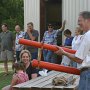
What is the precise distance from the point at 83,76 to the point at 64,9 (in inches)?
326

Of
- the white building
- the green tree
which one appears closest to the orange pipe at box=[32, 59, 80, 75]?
the white building

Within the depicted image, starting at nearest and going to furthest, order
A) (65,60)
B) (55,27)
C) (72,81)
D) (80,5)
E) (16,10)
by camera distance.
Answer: (72,81) < (65,60) < (80,5) < (55,27) < (16,10)

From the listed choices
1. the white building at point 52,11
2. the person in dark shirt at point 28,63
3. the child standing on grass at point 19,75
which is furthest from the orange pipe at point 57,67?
the white building at point 52,11

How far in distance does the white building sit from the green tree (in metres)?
20.4

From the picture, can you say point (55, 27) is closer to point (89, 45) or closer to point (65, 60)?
point (65, 60)

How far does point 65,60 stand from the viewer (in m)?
11.9

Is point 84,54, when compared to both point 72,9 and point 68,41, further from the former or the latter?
point 72,9

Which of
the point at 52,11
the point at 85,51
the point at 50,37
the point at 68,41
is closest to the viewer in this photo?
the point at 85,51

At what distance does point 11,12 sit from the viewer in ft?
124

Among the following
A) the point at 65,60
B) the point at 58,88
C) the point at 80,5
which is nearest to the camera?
the point at 58,88

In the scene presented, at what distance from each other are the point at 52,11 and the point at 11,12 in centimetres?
2247

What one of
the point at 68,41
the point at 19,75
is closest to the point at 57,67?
the point at 19,75

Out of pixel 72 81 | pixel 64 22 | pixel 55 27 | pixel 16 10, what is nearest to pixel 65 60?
pixel 64 22

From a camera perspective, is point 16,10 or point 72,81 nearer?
point 72,81
